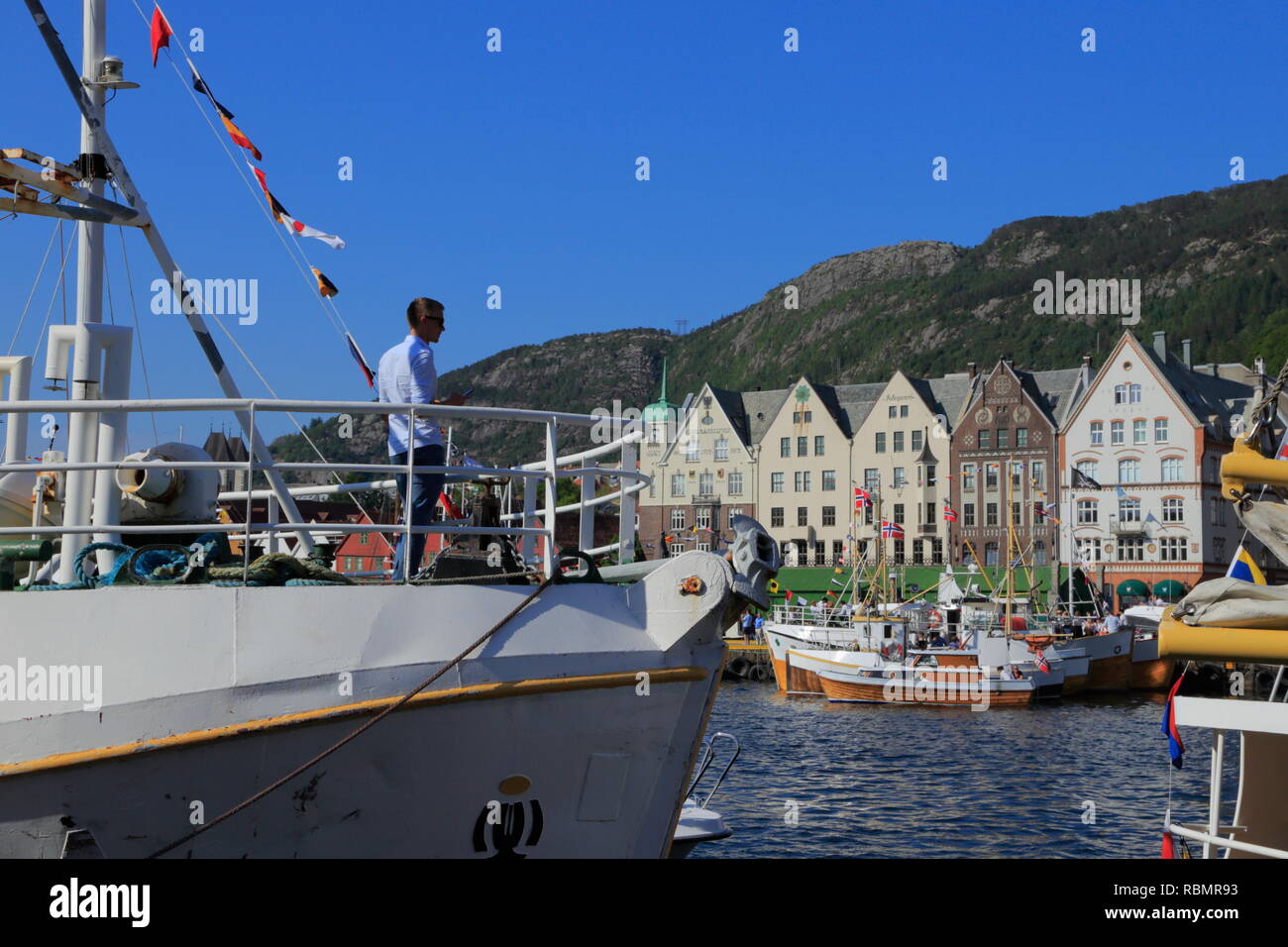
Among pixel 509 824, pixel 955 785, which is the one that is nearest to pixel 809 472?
pixel 955 785

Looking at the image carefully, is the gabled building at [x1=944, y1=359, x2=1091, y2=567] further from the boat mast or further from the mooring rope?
the mooring rope

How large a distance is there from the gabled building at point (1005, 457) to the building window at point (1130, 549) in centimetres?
413

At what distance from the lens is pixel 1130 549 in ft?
273

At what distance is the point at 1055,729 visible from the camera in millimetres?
40688

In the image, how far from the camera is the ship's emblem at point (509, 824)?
8359 millimetres

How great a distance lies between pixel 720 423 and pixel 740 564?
95366 mm

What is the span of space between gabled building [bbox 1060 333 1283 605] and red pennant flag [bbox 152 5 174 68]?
73614mm

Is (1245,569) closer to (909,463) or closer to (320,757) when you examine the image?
(320,757)

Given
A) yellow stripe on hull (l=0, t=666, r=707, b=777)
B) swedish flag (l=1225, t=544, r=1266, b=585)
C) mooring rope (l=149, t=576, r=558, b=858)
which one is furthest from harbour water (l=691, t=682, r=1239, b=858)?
mooring rope (l=149, t=576, r=558, b=858)

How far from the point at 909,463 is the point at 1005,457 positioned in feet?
25.5

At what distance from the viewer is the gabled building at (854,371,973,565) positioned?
93.2 meters

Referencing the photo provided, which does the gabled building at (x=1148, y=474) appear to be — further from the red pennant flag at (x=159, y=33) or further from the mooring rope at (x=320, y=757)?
the mooring rope at (x=320, y=757)

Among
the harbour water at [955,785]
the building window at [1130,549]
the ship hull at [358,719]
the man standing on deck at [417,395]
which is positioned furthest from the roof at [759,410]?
the ship hull at [358,719]
